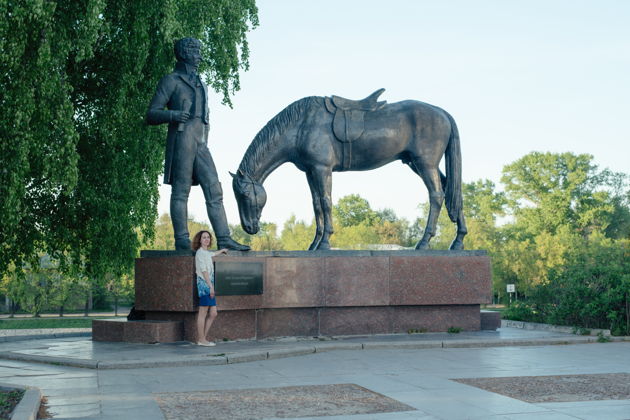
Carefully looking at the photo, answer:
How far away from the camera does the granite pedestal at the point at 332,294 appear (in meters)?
10.7

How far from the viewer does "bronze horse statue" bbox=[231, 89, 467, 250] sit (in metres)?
11.8

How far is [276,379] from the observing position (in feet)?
24.7

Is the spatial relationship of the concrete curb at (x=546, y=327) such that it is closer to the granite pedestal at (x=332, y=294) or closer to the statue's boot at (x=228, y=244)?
the granite pedestal at (x=332, y=294)

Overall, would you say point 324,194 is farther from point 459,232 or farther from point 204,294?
point 204,294

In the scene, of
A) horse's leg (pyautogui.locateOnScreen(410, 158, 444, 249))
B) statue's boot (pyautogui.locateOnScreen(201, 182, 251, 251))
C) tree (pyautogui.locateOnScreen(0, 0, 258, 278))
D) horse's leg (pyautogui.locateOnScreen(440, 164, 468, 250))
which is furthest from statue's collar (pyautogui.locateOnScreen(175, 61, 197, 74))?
horse's leg (pyautogui.locateOnScreen(440, 164, 468, 250))

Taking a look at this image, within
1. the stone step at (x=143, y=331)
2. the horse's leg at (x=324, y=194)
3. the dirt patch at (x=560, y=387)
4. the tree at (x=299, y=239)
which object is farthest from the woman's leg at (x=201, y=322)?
the tree at (x=299, y=239)

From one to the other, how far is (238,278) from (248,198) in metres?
1.39

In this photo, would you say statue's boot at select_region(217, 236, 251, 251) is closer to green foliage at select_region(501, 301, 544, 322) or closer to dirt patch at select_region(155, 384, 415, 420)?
dirt patch at select_region(155, 384, 415, 420)

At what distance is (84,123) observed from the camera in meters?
15.0

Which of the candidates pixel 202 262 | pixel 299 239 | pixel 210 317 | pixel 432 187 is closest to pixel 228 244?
pixel 202 262

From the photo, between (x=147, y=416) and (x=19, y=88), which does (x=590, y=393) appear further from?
(x=19, y=88)

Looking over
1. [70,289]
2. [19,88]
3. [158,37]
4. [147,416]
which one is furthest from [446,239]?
[147,416]

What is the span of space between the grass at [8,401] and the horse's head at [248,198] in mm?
5571

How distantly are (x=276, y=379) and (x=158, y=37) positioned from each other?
8775mm
